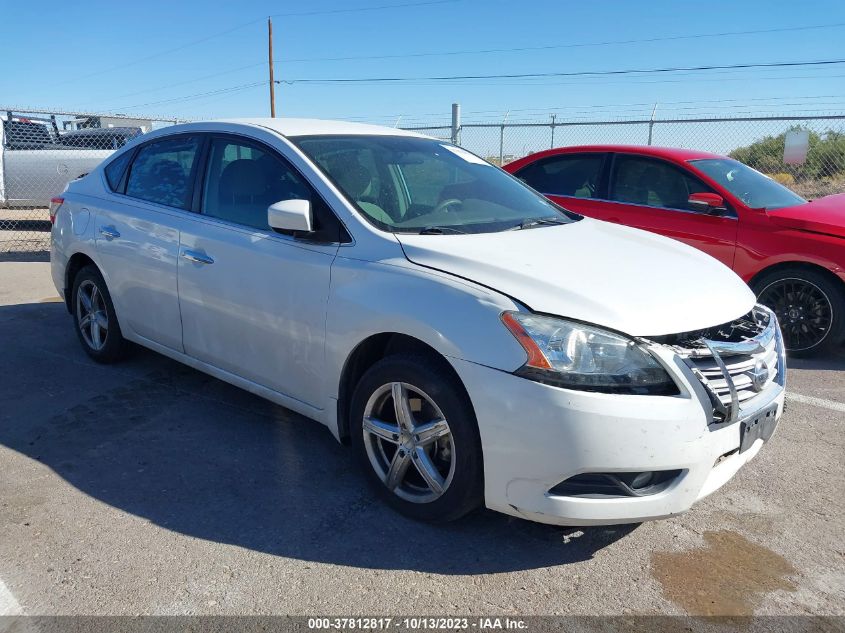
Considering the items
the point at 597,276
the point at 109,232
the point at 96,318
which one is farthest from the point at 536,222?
the point at 96,318

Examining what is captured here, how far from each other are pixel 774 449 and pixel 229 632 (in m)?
2.97

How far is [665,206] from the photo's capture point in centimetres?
632

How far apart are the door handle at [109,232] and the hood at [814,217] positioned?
4879 millimetres

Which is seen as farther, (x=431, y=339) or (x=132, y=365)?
(x=132, y=365)

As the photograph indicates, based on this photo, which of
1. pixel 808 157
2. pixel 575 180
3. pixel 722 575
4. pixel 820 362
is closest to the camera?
pixel 722 575

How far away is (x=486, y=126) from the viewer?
14117 mm

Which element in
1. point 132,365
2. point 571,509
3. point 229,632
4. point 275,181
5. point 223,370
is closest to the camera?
point 229,632

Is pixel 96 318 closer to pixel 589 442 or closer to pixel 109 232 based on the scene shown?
pixel 109 232

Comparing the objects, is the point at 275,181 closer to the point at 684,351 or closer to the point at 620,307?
the point at 620,307

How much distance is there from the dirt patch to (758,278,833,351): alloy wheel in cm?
315

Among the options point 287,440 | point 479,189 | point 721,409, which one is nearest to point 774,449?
point 721,409

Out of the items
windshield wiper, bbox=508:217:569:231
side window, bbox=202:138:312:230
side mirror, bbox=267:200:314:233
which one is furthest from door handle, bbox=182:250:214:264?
windshield wiper, bbox=508:217:569:231

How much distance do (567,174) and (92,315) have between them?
4353 millimetres

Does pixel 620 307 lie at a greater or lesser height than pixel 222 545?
greater
